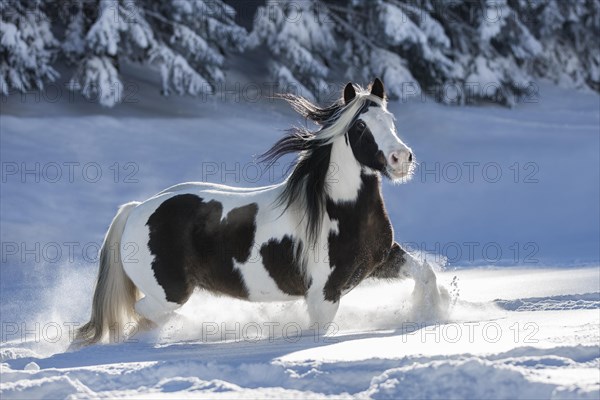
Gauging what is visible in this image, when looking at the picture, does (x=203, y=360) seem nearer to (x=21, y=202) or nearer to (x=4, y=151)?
(x=21, y=202)

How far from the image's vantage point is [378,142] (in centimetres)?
572

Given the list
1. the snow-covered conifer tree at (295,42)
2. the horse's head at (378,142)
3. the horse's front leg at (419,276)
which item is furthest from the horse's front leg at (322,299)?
the snow-covered conifer tree at (295,42)

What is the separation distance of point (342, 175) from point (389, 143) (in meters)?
0.44

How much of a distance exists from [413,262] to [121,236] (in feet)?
6.34

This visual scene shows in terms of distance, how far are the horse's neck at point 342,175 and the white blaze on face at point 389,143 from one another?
10.5 inches

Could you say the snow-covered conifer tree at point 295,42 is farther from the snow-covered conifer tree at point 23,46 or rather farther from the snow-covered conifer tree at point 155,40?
the snow-covered conifer tree at point 23,46

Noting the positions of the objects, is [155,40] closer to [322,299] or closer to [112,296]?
[112,296]

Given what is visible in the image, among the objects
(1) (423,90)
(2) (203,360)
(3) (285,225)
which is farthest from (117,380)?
(1) (423,90)

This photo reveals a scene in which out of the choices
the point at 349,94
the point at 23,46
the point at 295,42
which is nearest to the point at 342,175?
the point at 349,94

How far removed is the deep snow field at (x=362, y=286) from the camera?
4.27 metres

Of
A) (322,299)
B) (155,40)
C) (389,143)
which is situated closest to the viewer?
(389,143)

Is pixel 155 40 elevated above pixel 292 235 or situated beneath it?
elevated above

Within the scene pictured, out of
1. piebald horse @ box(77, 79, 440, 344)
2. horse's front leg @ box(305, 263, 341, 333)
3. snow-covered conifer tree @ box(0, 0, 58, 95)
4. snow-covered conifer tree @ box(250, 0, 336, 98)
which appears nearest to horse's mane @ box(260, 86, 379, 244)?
piebald horse @ box(77, 79, 440, 344)

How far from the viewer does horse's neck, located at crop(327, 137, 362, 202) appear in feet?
19.6
